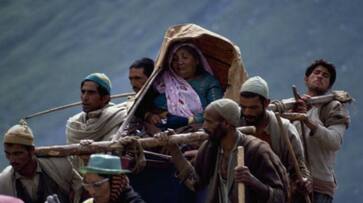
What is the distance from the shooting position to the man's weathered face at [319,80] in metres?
13.8

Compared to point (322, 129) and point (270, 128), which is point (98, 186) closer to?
point (270, 128)

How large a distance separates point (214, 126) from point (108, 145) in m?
1.26

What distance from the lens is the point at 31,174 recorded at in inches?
490

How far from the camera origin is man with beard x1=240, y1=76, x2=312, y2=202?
12234 millimetres

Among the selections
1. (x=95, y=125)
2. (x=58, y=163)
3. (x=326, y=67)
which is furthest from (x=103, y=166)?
(x=326, y=67)

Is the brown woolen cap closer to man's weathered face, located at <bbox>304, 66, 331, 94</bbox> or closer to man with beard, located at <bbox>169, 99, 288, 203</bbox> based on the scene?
man with beard, located at <bbox>169, 99, 288, 203</bbox>

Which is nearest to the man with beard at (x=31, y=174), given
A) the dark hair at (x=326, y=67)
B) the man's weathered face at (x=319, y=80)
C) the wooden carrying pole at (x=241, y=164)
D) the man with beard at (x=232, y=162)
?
the man with beard at (x=232, y=162)

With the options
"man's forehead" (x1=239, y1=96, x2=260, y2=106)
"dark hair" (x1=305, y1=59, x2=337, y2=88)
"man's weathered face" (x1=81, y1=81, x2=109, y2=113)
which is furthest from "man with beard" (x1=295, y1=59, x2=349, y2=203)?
"man's weathered face" (x1=81, y1=81, x2=109, y2=113)

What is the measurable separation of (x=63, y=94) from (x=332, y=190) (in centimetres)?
1110

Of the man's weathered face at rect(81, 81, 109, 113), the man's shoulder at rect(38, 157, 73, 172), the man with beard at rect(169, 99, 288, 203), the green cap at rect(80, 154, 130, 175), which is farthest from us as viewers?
the man's weathered face at rect(81, 81, 109, 113)

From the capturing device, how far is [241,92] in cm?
1228

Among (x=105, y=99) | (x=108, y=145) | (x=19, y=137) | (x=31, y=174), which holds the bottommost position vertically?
(x=31, y=174)

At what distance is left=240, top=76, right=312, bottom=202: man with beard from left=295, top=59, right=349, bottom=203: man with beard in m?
0.61

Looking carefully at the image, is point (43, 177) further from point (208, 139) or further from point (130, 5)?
point (130, 5)
